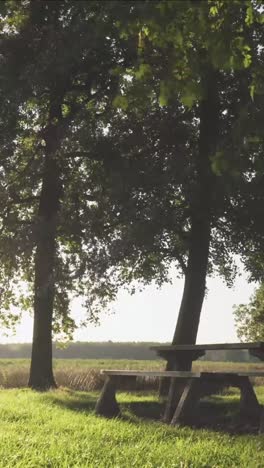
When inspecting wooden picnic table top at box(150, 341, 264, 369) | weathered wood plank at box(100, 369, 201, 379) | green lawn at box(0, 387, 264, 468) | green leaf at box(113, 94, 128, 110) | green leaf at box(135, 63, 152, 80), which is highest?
green leaf at box(135, 63, 152, 80)

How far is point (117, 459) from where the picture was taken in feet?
22.3

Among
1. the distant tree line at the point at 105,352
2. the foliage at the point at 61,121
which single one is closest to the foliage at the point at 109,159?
the foliage at the point at 61,121

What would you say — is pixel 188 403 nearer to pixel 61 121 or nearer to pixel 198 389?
pixel 198 389

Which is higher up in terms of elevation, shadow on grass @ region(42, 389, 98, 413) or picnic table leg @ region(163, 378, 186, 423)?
picnic table leg @ region(163, 378, 186, 423)

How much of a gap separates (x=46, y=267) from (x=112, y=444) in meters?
11.6

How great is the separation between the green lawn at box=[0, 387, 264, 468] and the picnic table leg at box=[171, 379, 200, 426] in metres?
0.38

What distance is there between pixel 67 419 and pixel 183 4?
7.40 m

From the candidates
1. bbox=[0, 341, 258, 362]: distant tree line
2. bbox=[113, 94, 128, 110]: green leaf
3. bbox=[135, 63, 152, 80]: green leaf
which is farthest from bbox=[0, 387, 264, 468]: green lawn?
bbox=[0, 341, 258, 362]: distant tree line

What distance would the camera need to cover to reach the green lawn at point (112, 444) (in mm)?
6715

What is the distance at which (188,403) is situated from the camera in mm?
9820

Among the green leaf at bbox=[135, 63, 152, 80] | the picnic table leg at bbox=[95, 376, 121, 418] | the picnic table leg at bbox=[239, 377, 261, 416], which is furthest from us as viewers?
the picnic table leg at bbox=[95, 376, 121, 418]

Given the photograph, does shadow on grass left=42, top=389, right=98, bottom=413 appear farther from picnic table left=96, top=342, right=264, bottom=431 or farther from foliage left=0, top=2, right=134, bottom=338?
foliage left=0, top=2, right=134, bottom=338

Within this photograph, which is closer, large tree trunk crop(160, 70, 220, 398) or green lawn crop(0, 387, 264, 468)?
green lawn crop(0, 387, 264, 468)

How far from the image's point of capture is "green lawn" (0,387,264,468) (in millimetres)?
6715
